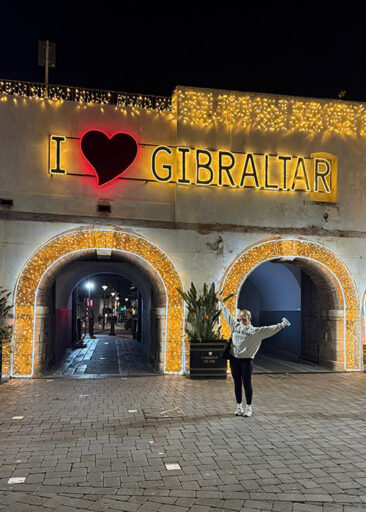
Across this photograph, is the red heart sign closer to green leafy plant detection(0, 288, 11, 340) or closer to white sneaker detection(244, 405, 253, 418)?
green leafy plant detection(0, 288, 11, 340)

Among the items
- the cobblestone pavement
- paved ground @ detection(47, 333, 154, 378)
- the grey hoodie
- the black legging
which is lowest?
paved ground @ detection(47, 333, 154, 378)

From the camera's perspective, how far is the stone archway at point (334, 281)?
36.6 feet

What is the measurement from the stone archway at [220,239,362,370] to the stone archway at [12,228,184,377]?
1964mm

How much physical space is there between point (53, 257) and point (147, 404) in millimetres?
4410

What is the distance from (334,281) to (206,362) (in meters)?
4.11

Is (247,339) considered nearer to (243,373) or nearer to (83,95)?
(243,373)

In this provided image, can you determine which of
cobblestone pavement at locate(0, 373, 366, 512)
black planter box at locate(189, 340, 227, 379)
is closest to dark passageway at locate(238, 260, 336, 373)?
black planter box at locate(189, 340, 227, 379)

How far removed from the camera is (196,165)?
36.1ft

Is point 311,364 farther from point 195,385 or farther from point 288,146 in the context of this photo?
point 288,146

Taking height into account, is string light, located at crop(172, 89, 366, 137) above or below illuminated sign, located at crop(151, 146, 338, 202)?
above

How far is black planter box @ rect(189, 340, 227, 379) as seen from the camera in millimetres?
9867

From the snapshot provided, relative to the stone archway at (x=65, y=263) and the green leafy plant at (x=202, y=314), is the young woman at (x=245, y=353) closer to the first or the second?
the green leafy plant at (x=202, y=314)

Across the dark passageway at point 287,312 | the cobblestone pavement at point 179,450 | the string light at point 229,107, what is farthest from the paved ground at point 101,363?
the string light at point 229,107

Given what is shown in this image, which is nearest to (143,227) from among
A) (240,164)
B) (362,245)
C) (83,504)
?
(240,164)
